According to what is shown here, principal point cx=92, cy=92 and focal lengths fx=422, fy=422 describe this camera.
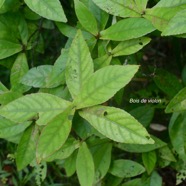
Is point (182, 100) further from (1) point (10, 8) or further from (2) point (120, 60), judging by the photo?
(1) point (10, 8)

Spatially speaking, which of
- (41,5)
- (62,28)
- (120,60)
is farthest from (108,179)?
(41,5)

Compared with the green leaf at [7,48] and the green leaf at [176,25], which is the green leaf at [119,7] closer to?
the green leaf at [176,25]

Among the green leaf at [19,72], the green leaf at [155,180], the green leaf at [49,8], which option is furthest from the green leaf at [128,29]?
the green leaf at [155,180]

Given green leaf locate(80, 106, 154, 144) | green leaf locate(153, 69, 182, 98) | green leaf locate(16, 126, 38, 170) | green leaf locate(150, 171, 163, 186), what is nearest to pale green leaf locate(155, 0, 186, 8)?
green leaf locate(80, 106, 154, 144)

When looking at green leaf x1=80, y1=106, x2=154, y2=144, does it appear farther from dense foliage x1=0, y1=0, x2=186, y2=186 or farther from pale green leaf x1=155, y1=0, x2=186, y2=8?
pale green leaf x1=155, y1=0, x2=186, y2=8

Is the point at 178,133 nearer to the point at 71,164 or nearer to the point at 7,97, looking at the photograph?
the point at 71,164

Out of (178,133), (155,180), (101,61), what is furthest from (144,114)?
(101,61)
